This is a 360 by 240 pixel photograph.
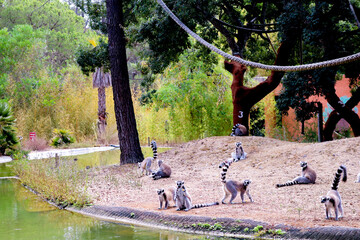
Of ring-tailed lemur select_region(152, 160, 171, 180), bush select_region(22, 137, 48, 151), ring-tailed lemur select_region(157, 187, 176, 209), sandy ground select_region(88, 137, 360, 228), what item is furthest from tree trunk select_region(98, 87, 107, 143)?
ring-tailed lemur select_region(157, 187, 176, 209)

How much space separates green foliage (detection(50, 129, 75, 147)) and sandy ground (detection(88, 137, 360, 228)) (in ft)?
32.1

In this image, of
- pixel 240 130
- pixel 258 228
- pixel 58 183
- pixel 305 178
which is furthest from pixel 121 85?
pixel 258 228

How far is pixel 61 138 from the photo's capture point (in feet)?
71.4

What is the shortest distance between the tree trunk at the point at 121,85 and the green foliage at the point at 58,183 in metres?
1.94

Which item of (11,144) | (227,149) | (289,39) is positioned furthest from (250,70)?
(11,144)

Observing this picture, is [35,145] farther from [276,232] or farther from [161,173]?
[276,232]

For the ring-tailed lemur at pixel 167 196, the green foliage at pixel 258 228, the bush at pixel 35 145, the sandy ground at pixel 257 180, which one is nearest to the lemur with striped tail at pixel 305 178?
the sandy ground at pixel 257 180

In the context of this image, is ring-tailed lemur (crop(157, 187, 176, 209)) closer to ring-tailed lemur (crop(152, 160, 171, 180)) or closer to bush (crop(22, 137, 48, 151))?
ring-tailed lemur (crop(152, 160, 171, 180))

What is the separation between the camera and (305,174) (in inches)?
312

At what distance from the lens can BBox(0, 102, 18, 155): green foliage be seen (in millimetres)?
17391

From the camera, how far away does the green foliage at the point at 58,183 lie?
8352 mm

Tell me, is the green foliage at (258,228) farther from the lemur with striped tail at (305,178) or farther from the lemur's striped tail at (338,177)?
the lemur with striped tail at (305,178)

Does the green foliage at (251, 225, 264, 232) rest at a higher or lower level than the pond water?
higher

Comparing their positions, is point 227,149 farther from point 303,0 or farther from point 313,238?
point 313,238
